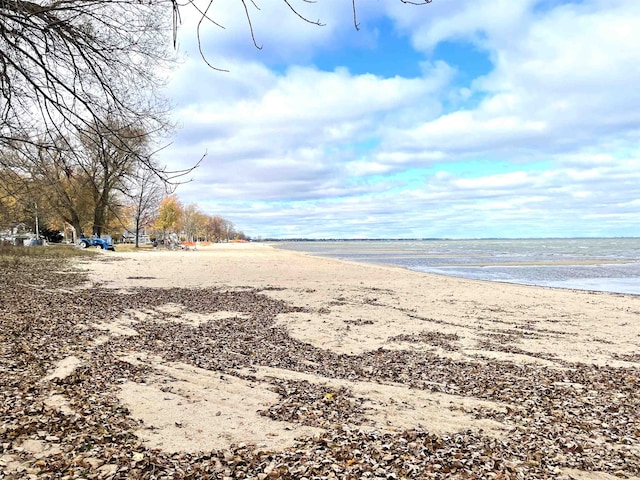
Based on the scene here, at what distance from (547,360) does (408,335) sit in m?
2.88

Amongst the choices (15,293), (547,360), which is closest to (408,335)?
(547,360)

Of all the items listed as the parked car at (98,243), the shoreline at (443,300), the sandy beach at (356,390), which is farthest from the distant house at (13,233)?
the sandy beach at (356,390)

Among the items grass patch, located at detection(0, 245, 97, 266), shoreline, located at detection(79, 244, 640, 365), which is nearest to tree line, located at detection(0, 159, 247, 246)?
grass patch, located at detection(0, 245, 97, 266)

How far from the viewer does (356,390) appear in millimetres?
6727

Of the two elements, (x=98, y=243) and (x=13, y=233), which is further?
(x=98, y=243)

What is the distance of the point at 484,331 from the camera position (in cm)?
1155

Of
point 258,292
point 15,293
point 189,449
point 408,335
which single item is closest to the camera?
point 189,449

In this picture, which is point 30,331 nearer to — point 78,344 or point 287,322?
point 78,344

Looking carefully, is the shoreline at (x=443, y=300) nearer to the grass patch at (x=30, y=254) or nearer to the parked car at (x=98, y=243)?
the grass patch at (x=30, y=254)

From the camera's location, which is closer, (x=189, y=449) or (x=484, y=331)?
(x=189, y=449)

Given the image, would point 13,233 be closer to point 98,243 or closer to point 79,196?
point 98,243

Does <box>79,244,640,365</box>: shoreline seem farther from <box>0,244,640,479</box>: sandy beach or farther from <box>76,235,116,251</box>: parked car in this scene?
<box>76,235,116,251</box>: parked car

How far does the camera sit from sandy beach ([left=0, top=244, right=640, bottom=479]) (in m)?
4.61

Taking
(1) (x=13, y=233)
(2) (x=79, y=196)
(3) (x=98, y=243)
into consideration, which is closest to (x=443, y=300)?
(2) (x=79, y=196)
